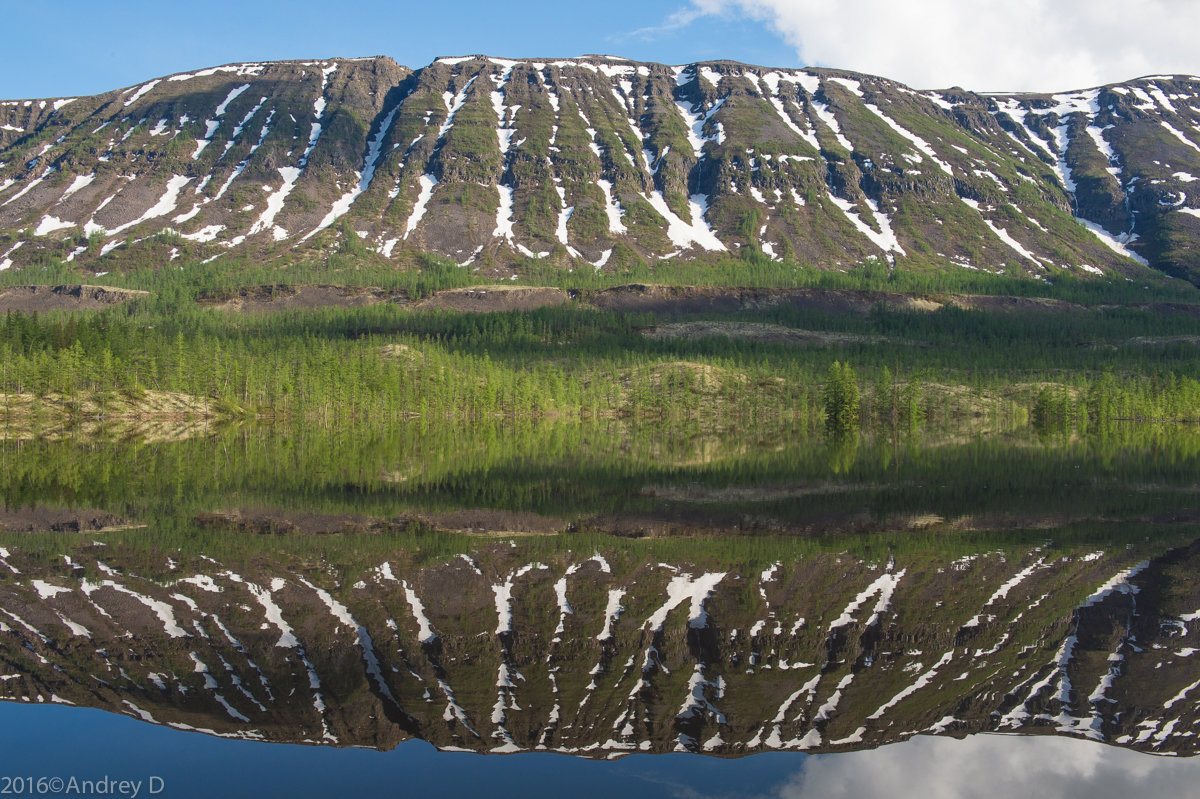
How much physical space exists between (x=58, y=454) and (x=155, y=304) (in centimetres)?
14966

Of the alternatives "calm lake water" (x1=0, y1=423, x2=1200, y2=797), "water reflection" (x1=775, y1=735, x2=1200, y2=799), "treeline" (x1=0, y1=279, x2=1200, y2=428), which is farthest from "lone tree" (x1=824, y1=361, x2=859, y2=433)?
"water reflection" (x1=775, y1=735, x2=1200, y2=799)

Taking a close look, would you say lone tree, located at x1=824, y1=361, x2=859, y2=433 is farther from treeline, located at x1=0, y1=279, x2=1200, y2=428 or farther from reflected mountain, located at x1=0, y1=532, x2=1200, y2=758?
reflected mountain, located at x1=0, y1=532, x2=1200, y2=758

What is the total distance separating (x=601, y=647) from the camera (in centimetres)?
1758

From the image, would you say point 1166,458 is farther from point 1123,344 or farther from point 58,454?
point 1123,344

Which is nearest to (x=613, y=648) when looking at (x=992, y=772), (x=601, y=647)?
(x=601, y=647)

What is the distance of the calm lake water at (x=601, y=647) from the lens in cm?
1248

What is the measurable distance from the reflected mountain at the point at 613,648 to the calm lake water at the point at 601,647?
8 cm

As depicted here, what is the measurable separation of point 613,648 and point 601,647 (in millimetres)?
253

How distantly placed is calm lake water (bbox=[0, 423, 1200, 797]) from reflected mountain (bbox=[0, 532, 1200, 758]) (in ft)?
0.26

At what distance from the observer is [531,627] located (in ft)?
62.0

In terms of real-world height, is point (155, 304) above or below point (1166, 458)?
above

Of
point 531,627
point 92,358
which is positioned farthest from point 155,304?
point 531,627

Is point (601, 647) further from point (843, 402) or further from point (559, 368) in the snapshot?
point (559, 368)

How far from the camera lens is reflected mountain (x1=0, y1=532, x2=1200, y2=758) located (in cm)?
1385
